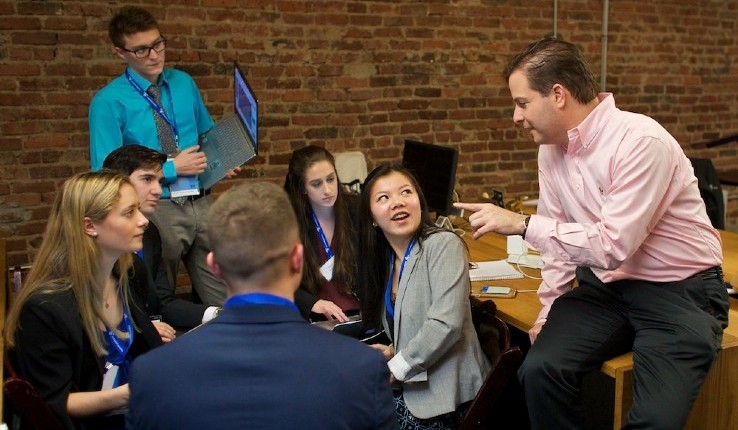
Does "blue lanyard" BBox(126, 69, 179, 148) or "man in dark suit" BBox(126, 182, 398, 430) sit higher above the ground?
"blue lanyard" BBox(126, 69, 179, 148)

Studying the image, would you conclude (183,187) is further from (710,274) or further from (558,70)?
(710,274)

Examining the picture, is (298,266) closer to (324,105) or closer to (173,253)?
(173,253)

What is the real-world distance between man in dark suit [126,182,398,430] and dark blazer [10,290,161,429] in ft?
2.28

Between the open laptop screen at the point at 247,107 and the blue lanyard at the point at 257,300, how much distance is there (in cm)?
173

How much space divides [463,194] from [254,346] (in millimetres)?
4275

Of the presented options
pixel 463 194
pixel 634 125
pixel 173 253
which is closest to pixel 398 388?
pixel 634 125

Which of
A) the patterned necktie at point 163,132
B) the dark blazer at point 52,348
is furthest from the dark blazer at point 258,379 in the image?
the patterned necktie at point 163,132

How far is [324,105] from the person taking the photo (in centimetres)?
481

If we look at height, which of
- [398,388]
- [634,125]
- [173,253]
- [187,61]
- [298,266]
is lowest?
[398,388]

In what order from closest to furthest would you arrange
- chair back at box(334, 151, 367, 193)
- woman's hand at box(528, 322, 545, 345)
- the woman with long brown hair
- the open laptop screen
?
woman's hand at box(528, 322, 545, 345), the woman with long brown hair, the open laptop screen, chair back at box(334, 151, 367, 193)

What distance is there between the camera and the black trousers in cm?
195

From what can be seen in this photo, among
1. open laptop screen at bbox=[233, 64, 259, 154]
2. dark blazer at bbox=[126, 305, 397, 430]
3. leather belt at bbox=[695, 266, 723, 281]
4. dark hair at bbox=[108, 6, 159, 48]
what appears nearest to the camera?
dark blazer at bbox=[126, 305, 397, 430]

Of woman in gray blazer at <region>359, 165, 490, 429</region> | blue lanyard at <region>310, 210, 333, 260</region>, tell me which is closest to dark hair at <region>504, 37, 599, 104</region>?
woman in gray blazer at <region>359, 165, 490, 429</region>

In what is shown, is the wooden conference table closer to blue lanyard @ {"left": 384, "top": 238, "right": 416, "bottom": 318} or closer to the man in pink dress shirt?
the man in pink dress shirt
